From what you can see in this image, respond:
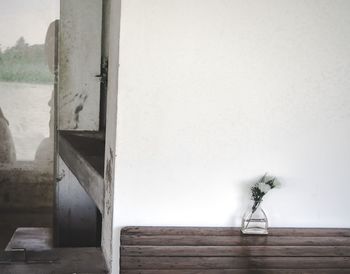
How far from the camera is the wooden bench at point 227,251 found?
1.60 metres

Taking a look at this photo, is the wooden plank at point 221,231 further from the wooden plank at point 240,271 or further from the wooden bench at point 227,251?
the wooden plank at point 240,271

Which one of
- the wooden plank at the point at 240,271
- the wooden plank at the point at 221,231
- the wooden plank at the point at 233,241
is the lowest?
the wooden plank at the point at 240,271

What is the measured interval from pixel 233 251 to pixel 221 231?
0.09m

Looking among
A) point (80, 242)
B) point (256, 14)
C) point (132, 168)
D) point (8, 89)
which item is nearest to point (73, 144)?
point (80, 242)

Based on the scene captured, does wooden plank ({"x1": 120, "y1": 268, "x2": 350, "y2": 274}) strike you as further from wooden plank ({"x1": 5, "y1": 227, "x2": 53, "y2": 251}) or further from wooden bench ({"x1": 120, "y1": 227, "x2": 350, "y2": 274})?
wooden plank ({"x1": 5, "y1": 227, "x2": 53, "y2": 251})

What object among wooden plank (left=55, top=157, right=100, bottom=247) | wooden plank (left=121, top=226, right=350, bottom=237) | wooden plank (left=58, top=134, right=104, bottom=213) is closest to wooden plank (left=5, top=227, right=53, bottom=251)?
wooden plank (left=55, top=157, right=100, bottom=247)

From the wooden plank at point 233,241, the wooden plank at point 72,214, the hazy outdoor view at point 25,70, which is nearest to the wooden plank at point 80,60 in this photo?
the wooden plank at point 72,214

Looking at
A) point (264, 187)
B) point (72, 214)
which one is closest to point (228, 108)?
point (264, 187)

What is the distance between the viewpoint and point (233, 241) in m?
1.67

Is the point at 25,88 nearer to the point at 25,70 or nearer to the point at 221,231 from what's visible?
the point at 25,70

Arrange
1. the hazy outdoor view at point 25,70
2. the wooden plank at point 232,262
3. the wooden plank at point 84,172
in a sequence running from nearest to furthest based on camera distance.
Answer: the wooden plank at point 232,262 < the wooden plank at point 84,172 < the hazy outdoor view at point 25,70

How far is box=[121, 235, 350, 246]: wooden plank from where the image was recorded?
5.30ft

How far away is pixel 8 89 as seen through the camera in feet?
16.7

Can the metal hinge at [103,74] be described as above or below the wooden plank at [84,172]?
above
